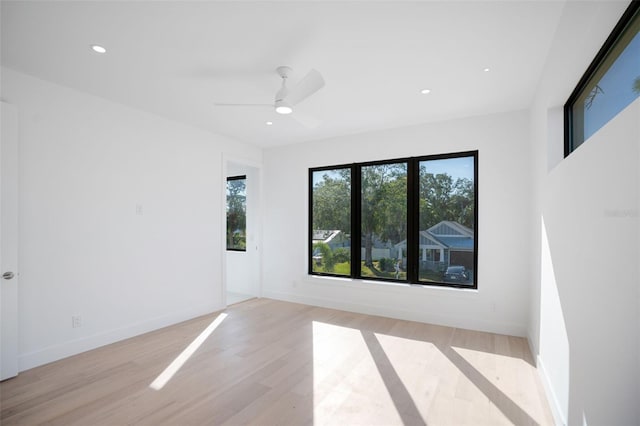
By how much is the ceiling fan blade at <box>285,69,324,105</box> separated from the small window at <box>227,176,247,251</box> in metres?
3.72

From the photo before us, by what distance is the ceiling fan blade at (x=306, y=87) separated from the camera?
232cm

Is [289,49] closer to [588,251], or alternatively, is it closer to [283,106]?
[283,106]

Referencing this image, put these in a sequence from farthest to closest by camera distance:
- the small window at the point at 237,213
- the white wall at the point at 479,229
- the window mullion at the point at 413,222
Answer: the small window at the point at 237,213
the window mullion at the point at 413,222
the white wall at the point at 479,229

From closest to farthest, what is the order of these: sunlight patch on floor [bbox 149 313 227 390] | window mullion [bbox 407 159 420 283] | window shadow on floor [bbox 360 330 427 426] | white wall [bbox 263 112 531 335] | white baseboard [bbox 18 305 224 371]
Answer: window shadow on floor [bbox 360 330 427 426], sunlight patch on floor [bbox 149 313 227 390], white baseboard [bbox 18 305 224 371], white wall [bbox 263 112 531 335], window mullion [bbox 407 159 420 283]

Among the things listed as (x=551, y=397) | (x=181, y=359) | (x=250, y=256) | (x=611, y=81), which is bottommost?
(x=181, y=359)

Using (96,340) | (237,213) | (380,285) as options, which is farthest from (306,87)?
(237,213)

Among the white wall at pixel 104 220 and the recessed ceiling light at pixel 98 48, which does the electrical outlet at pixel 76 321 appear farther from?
the recessed ceiling light at pixel 98 48

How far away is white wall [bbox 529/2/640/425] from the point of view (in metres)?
1.17

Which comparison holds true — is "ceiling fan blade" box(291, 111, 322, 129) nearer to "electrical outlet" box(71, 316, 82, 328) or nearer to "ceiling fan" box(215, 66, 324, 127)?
"ceiling fan" box(215, 66, 324, 127)

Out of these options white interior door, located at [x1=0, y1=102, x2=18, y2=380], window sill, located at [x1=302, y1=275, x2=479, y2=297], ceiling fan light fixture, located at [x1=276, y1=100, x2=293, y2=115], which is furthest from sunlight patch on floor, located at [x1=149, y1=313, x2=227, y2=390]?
ceiling fan light fixture, located at [x1=276, y1=100, x2=293, y2=115]

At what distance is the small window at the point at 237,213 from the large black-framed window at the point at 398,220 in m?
1.60

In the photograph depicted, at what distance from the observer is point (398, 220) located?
447 centimetres

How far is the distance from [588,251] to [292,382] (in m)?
2.21

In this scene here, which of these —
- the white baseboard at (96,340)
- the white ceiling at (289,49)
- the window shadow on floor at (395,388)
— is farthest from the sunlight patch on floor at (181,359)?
the white ceiling at (289,49)
